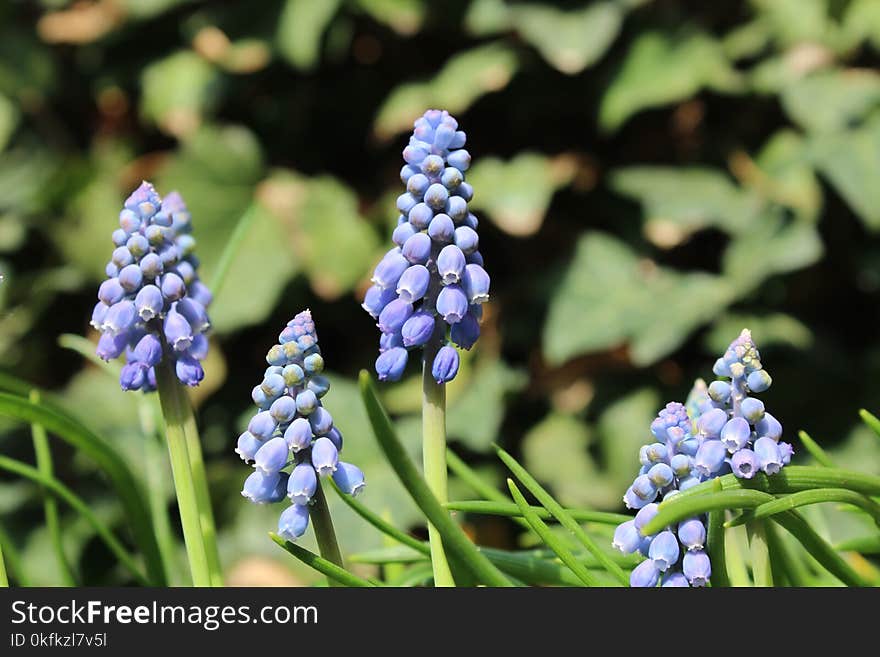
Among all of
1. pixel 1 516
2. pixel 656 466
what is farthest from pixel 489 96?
pixel 656 466

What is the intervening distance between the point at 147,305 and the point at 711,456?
1.85ft

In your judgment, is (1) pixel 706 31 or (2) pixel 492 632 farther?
(1) pixel 706 31

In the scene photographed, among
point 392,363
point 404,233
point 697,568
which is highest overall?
point 404,233

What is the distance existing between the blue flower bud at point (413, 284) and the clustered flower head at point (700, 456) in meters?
0.24

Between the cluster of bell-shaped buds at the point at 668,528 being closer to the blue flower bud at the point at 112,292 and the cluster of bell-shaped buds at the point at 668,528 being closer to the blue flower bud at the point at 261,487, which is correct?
the blue flower bud at the point at 261,487

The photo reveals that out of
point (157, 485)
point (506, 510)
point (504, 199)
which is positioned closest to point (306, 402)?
point (506, 510)

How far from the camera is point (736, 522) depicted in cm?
87

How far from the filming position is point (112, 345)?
106 centimetres

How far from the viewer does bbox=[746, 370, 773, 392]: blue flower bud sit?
86 cm

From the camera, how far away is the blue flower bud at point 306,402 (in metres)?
0.91

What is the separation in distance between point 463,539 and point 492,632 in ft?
0.32

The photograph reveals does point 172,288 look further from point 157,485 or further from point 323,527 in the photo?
point 157,485

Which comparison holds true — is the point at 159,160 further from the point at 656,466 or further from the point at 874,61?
the point at 656,466

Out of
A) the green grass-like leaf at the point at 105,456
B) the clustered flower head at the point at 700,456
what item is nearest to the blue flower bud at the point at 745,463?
the clustered flower head at the point at 700,456
